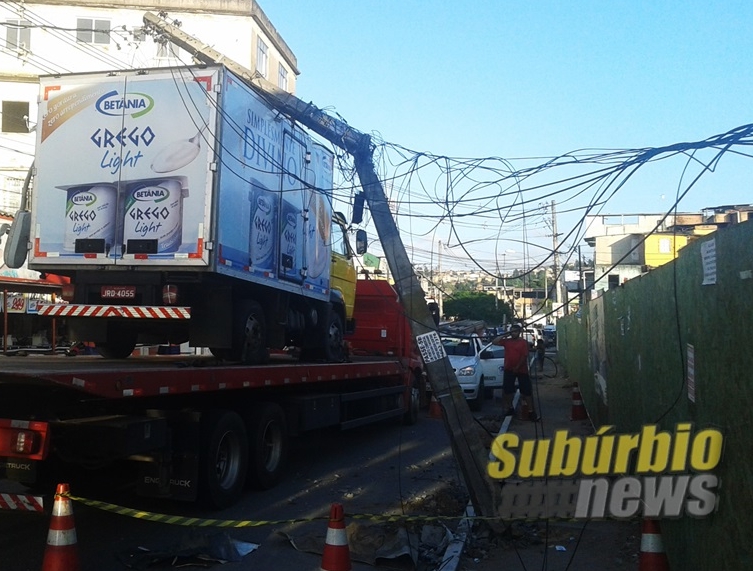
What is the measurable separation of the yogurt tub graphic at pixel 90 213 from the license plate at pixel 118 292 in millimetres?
446

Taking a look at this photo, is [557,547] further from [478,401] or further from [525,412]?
[478,401]

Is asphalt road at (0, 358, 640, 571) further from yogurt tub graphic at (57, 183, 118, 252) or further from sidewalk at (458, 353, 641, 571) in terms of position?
yogurt tub graphic at (57, 183, 118, 252)

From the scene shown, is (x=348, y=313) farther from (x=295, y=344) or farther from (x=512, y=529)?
(x=512, y=529)

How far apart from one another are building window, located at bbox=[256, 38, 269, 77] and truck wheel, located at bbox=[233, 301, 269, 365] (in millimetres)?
26644

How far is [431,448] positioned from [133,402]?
6.38 m

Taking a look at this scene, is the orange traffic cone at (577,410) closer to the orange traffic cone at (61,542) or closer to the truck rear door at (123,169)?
the truck rear door at (123,169)

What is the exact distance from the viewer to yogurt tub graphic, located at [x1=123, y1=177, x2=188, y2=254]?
768 centimetres

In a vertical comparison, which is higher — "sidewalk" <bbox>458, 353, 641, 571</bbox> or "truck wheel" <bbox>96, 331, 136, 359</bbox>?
"truck wheel" <bbox>96, 331, 136, 359</bbox>

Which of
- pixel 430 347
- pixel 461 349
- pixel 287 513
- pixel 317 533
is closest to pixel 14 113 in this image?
pixel 461 349

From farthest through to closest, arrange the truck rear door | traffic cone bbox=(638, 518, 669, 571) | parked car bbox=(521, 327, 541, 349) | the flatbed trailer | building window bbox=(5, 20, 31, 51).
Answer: building window bbox=(5, 20, 31, 51)
the truck rear door
parked car bbox=(521, 327, 541, 349)
the flatbed trailer
traffic cone bbox=(638, 518, 669, 571)

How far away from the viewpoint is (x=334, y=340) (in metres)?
12.0

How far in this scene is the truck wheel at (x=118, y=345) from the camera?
29.5 ft

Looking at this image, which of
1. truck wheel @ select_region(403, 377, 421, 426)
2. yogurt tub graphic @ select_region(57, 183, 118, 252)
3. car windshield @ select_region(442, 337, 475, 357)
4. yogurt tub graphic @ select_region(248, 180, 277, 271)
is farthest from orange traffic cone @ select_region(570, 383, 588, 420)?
A: yogurt tub graphic @ select_region(57, 183, 118, 252)

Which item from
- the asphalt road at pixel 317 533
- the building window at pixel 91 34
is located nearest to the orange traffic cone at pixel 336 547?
the asphalt road at pixel 317 533
